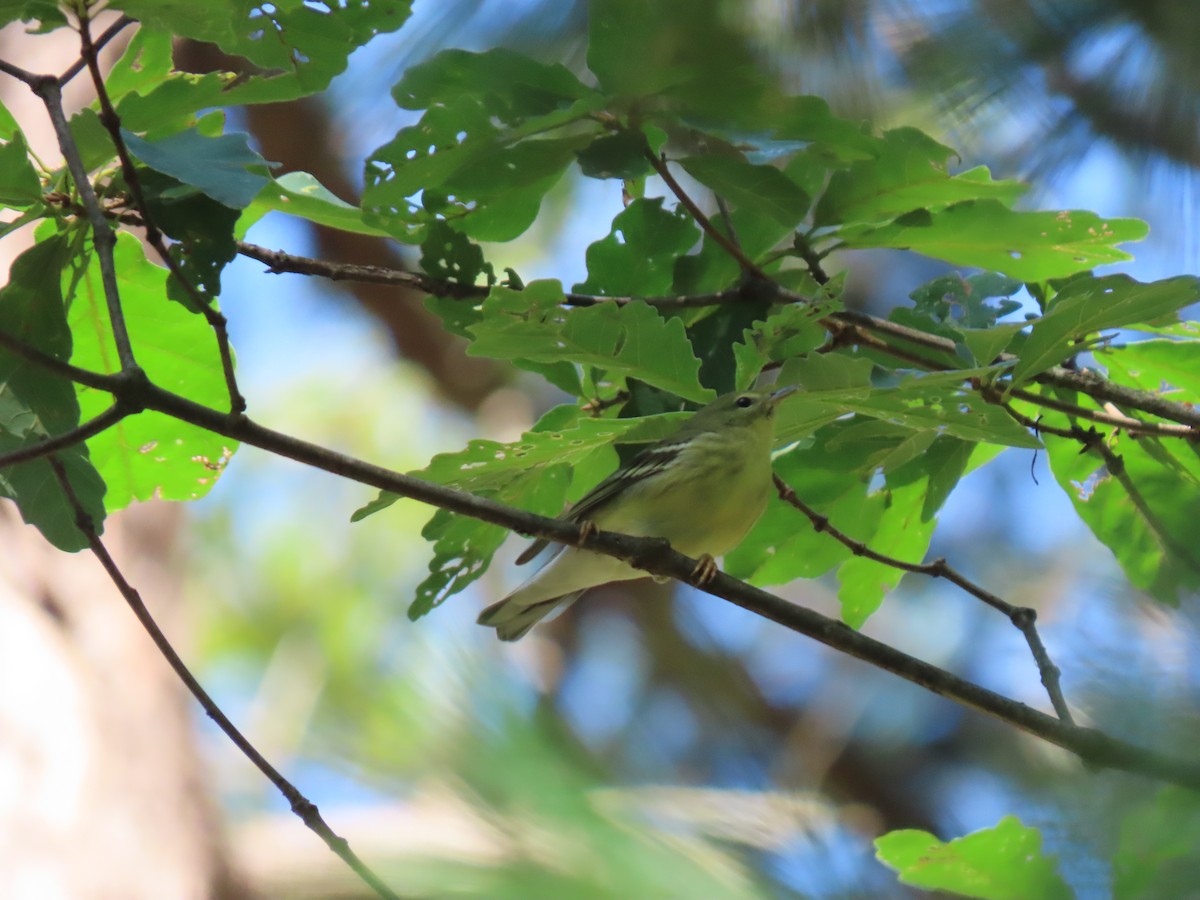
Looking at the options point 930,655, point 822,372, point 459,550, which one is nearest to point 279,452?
point 459,550

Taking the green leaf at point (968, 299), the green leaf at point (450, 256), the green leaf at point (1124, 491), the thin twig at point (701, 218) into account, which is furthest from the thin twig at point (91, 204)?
the green leaf at point (1124, 491)

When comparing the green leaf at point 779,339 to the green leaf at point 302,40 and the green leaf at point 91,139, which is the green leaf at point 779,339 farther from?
the green leaf at point 91,139

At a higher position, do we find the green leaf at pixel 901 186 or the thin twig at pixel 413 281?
the green leaf at pixel 901 186

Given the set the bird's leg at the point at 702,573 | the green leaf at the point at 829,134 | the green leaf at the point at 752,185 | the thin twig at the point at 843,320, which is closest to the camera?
the green leaf at the point at 829,134

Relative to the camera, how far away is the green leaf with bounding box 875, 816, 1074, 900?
4.97 ft

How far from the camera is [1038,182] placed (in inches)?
71.8

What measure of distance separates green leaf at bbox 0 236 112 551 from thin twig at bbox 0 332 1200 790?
32 centimetres

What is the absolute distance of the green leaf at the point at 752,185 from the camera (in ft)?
6.16

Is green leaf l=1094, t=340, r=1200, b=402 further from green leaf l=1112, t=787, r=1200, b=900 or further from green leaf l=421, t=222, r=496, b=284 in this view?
green leaf l=1112, t=787, r=1200, b=900

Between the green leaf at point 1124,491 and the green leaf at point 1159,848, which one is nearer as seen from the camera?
the green leaf at point 1159,848

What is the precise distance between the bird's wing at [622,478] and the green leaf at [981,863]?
1184 millimetres

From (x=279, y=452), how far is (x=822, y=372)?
0.89m

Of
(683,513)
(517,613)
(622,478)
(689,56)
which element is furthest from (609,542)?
(517,613)

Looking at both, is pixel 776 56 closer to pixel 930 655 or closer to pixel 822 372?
pixel 822 372
